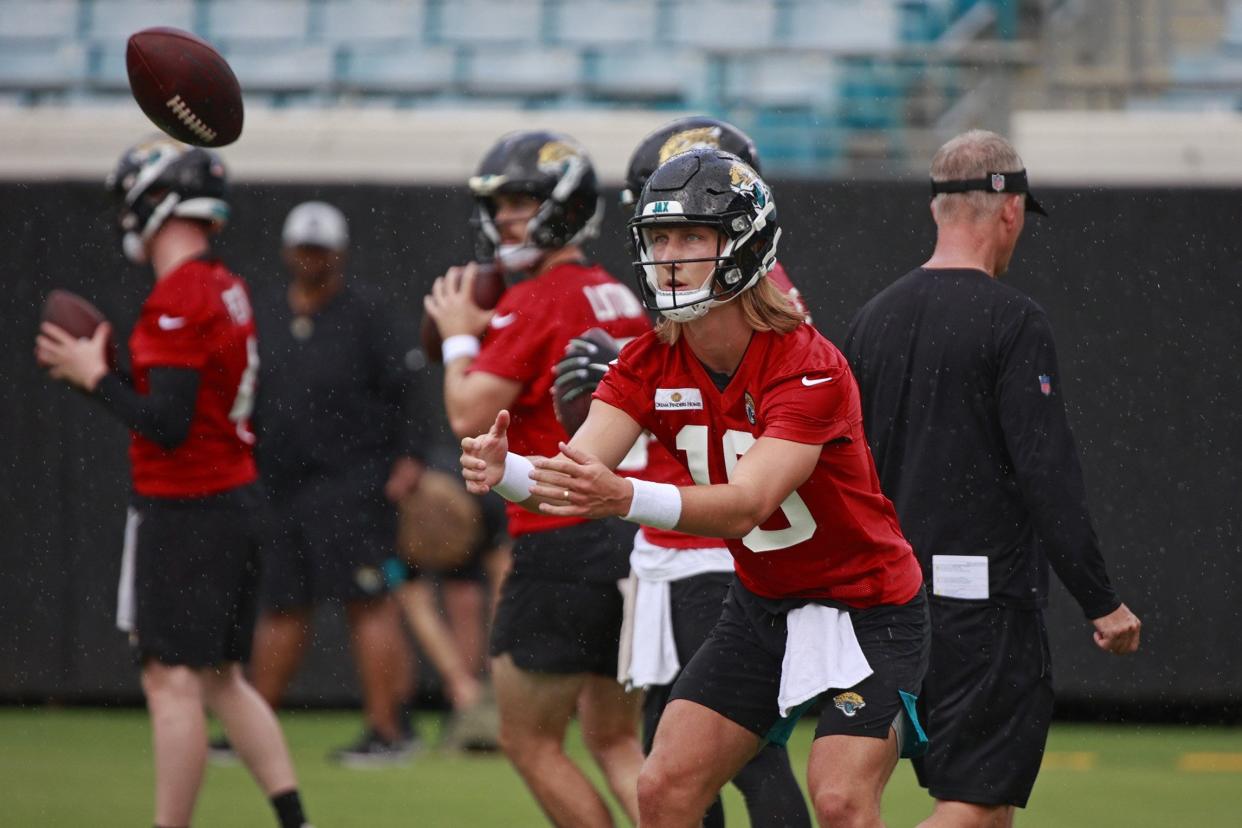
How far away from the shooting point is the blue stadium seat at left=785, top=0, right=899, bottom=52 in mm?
11242

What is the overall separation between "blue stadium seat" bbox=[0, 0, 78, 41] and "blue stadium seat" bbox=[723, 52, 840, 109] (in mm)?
4727

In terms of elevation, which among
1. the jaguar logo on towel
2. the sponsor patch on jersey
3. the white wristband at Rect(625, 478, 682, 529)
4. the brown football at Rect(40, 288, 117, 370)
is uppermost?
the brown football at Rect(40, 288, 117, 370)

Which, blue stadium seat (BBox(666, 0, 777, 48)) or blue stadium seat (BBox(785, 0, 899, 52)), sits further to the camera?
blue stadium seat (BBox(666, 0, 777, 48))

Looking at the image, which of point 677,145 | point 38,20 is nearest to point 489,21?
point 38,20

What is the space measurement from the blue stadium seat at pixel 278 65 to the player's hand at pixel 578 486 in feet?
25.5

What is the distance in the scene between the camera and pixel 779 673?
4.04m

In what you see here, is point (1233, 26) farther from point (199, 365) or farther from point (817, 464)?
point (817, 464)

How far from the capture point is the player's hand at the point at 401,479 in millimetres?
8289

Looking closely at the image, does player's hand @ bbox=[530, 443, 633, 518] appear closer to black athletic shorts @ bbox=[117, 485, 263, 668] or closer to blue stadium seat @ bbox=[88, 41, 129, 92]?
black athletic shorts @ bbox=[117, 485, 263, 668]

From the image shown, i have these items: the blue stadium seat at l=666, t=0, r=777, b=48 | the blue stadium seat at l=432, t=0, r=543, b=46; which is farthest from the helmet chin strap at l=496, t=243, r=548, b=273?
the blue stadium seat at l=432, t=0, r=543, b=46

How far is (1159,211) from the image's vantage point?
869cm

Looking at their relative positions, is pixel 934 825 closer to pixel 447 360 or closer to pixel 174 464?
pixel 447 360

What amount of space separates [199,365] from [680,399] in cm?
215

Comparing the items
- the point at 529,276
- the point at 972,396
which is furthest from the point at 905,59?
the point at 972,396
